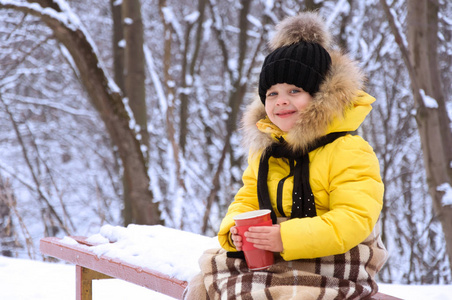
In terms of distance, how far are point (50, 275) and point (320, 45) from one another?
304 cm

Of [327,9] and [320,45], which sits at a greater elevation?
[327,9]

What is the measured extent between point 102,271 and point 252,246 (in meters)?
1.18

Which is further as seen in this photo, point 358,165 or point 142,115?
point 142,115

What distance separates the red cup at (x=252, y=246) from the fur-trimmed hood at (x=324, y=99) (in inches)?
11.9

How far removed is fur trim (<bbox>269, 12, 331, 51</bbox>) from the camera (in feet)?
6.59

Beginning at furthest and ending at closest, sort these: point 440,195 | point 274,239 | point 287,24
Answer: point 440,195, point 287,24, point 274,239

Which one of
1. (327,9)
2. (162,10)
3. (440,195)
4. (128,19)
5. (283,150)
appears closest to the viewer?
(283,150)

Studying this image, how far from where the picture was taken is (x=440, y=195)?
441 cm

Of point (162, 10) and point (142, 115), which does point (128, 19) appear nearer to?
point (162, 10)

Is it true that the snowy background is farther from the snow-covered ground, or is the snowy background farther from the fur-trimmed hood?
the fur-trimmed hood

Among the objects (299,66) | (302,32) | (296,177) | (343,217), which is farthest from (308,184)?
(302,32)

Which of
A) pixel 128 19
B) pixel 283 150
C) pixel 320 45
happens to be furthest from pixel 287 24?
pixel 128 19

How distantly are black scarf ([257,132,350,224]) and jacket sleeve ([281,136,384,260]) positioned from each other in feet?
0.28

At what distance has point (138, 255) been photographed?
101 inches
